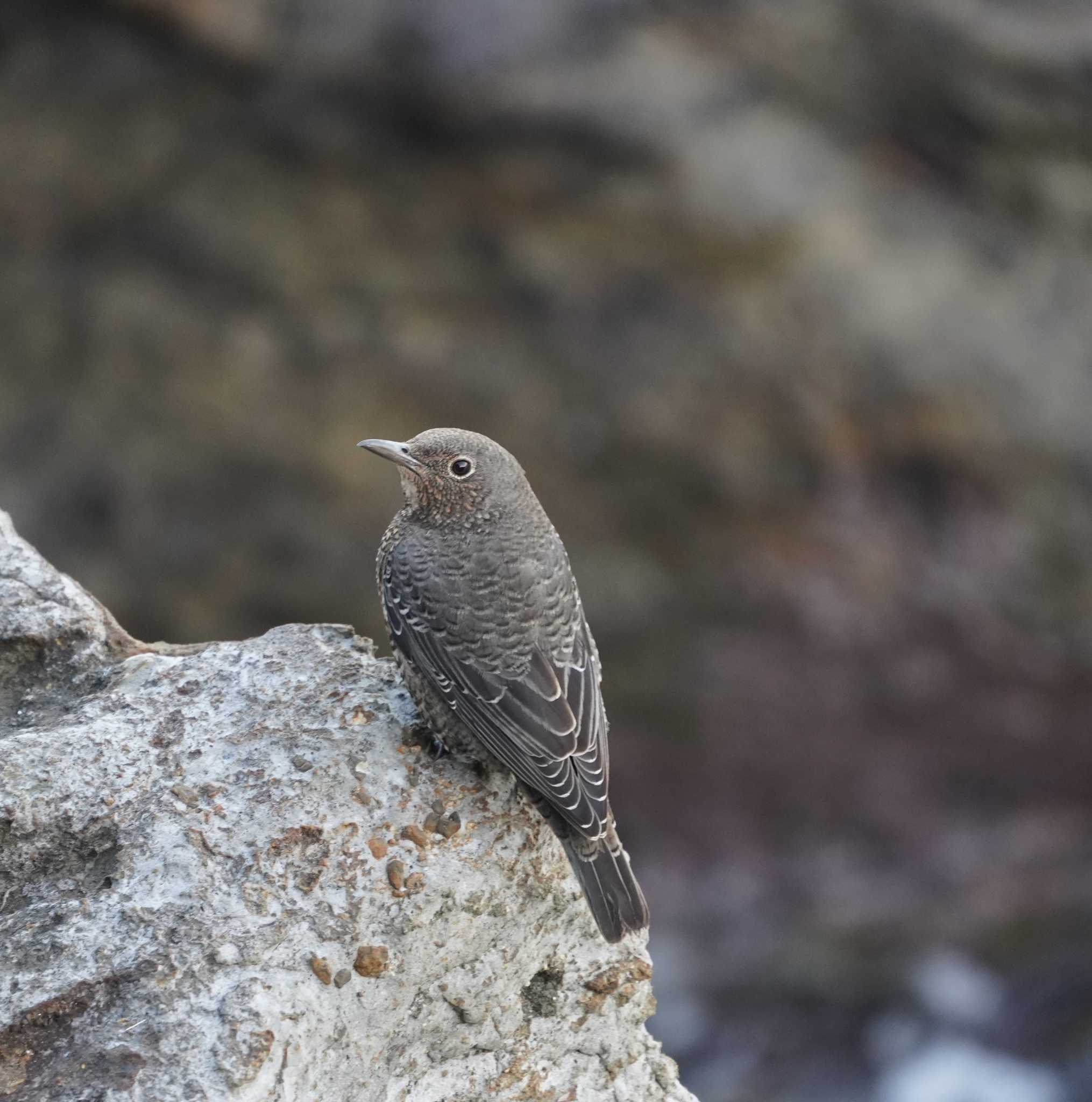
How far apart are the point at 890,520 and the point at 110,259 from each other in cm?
644

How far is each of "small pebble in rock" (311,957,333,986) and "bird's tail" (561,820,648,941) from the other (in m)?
0.87

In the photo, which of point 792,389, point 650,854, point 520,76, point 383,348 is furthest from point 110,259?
point 650,854

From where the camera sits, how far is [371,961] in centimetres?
391

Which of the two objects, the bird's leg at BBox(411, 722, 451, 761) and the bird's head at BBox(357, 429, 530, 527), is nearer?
the bird's leg at BBox(411, 722, 451, 761)

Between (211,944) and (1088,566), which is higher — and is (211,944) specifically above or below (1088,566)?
below

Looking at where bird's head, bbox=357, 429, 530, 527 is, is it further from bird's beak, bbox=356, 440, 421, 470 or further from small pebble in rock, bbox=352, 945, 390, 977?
small pebble in rock, bbox=352, 945, 390, 977

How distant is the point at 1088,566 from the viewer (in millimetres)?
11133

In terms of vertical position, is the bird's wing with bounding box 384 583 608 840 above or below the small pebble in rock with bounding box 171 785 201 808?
above

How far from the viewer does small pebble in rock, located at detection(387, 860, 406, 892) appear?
4035 mm

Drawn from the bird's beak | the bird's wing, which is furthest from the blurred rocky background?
the bird's wing

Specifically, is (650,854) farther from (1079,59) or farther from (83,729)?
(83,729)

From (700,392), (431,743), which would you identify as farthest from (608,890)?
(700,392)

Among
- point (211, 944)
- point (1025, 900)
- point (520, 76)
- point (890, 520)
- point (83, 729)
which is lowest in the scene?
point (211, 944)

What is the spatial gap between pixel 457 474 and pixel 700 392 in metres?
6.26
